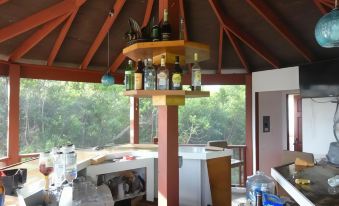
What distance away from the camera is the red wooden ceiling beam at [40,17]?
366 cm

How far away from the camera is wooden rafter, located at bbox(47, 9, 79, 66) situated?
4053mm

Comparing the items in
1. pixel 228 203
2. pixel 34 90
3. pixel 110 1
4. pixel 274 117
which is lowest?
pixel 228 203

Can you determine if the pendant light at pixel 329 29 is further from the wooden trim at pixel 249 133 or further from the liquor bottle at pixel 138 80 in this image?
the wooden trim at pixel 249 133

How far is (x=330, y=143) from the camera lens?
5152mm

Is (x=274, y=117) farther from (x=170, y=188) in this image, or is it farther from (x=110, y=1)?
(x=170, y=188)

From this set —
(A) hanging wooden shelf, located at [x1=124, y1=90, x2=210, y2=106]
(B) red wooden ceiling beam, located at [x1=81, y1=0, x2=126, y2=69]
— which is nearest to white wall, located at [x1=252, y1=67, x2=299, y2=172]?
(B) red wooden ceiling beam, located at [x1=81, y1=0, x2=126, y2=69]

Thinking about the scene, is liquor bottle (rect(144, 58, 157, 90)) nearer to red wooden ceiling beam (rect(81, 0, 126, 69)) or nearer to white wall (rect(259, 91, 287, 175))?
red wooden ceiling beam (rect(81, 0, 126, 69))

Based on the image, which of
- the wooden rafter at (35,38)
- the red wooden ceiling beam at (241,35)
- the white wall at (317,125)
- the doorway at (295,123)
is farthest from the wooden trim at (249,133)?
the wooden rafter at (35,38)

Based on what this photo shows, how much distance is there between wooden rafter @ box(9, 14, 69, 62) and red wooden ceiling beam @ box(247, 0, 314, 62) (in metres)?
2.48

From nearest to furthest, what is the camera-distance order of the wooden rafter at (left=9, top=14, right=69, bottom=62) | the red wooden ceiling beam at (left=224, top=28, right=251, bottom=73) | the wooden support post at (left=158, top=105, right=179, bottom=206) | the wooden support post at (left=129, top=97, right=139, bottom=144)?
the wooden support post at (left=158, top=105, right=179, bottom=206), the wooden rafter at (left=9, top=14, right=69, bottom=62), the red wooden ceiling beam at (left=224, top=28, right=251, bottom=73), the wooden support post at (left=129, top=97, right=139, bottom=144)

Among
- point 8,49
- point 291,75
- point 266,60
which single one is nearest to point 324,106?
point 291,75

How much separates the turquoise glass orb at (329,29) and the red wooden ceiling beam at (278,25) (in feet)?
6.31

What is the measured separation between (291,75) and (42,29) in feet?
13.5

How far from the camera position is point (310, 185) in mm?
2217
